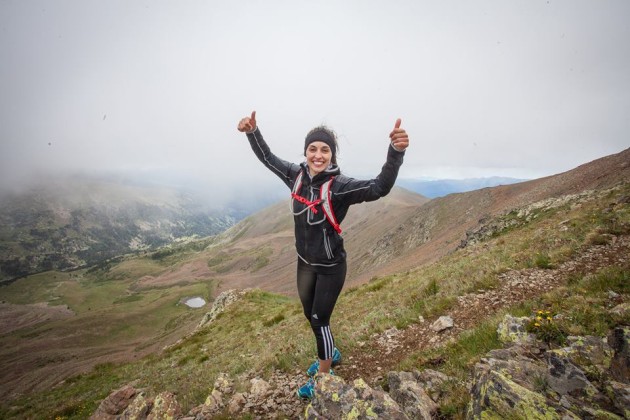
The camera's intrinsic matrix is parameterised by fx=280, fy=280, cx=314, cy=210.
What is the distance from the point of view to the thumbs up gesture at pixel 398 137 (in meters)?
4.34

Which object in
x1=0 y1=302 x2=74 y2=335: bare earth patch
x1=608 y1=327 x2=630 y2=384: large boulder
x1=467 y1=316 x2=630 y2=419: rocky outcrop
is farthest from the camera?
x1=0 y1=302 x2=74 y2=335: bare earth patch

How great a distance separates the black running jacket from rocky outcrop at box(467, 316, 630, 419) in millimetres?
2822

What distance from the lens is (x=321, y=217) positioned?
5160mm

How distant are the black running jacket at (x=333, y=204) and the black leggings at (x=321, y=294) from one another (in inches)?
8.0

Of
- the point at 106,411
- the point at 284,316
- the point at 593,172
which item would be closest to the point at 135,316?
the point at 284,316

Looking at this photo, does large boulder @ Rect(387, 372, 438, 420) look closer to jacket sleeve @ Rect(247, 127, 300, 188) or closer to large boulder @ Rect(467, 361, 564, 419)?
large boulder @ Rect(467, 361, 564, 419)

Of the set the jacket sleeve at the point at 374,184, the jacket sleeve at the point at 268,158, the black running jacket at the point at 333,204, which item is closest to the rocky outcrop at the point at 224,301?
the jacket sleeve at the point at 268,158

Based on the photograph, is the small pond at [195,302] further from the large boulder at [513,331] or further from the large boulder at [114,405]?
the large boulder at [513,331]

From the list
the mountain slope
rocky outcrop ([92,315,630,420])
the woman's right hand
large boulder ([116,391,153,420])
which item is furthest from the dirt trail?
the mountain slope

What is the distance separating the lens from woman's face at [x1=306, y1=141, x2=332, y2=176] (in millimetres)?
5281

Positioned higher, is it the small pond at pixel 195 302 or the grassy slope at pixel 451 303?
the grassy slope at pixel 451 303

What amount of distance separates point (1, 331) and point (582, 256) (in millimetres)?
165224

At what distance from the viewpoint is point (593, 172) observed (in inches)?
1246

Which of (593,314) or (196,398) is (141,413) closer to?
(196,398)
